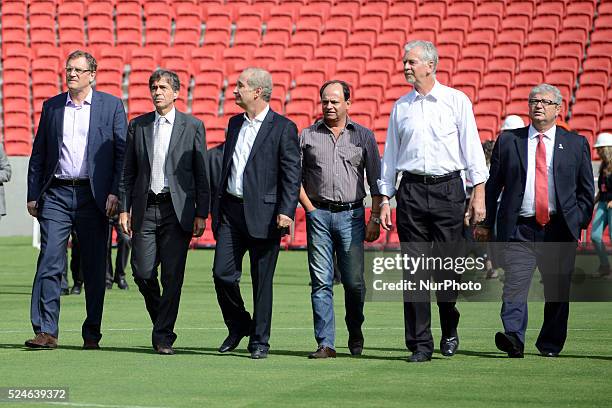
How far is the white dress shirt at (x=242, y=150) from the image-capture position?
8.85 m

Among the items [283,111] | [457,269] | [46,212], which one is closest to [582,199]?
[457,269]

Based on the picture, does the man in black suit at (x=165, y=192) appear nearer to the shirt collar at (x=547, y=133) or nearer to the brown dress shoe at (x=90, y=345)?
the brown dress shoe at (x=90, y=345)

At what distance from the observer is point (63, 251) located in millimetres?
9398

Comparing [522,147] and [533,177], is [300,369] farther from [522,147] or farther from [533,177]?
[522,147]

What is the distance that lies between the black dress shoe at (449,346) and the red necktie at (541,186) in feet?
3.40

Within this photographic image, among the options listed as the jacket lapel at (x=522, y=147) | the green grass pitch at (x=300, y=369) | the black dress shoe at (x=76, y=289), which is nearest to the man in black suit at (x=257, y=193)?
the green grass pitch at (x=300, y=369)

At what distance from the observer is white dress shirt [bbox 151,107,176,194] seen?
9102 mm

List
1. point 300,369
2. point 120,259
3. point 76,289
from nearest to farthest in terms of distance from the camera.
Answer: point 300,369
point 76,289
point 120,259

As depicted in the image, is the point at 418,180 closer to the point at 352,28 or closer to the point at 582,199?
the point at 582,199

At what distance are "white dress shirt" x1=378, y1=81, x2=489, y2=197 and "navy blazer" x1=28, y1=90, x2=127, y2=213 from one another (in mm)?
2096

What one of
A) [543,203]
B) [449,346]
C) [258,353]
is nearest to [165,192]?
[258,353]

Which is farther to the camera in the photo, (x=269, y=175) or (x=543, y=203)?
(x=543, y=203)

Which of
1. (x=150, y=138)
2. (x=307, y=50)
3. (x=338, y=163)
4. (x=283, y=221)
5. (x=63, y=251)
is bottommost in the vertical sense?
(x=63, y=251)

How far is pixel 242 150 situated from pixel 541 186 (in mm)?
2126
